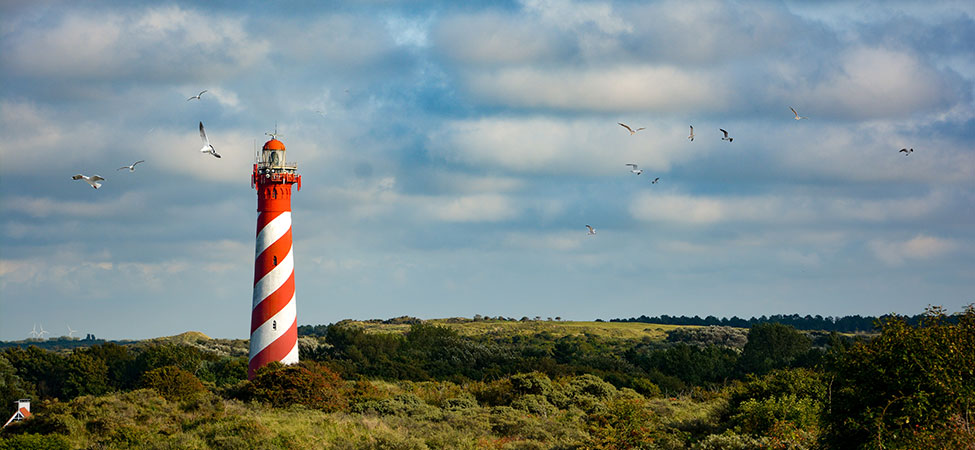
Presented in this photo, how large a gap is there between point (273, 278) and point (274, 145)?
7.48 m

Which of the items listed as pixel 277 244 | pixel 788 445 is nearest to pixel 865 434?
Result: pixel 788 445

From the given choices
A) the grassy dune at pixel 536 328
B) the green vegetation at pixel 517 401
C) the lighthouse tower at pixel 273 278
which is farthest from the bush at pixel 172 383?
the grassy dune at pixel 536 328

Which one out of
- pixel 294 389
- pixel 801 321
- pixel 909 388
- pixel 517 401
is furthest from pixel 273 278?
pixel 801 321

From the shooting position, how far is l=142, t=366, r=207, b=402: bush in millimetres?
43656

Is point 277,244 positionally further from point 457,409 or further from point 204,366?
point 204,366

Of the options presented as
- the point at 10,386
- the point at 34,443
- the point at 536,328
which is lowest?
the point at 34,443

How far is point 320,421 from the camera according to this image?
35.2 meters

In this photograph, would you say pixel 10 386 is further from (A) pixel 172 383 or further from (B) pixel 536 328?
(B) pixel 536 328

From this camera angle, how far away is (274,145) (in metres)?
47.8

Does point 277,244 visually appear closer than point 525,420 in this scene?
No

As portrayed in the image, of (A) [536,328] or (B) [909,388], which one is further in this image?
(A) [536,328]

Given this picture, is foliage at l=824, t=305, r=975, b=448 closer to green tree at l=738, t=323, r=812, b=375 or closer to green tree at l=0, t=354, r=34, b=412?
green tree at l=0, t=354, r=34, b=412

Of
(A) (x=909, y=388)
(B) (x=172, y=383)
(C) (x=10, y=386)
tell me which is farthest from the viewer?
(C) (x=10, y=386)

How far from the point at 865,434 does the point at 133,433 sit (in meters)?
24.7
